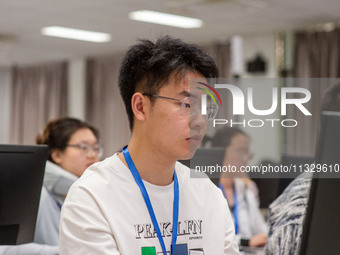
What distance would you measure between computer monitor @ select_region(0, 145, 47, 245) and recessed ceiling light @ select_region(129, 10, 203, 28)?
14.2 ft

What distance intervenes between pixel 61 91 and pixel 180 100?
8.54 meters

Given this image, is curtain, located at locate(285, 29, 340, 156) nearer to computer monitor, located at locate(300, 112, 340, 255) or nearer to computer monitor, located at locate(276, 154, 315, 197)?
computer monitor, located at locate(276, 154, 315, 197)

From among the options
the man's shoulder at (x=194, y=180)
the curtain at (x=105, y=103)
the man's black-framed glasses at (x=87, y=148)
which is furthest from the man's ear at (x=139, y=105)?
the curtain at (x=105, y=103)

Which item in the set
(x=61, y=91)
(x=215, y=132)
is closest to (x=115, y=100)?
(x=61, y=91)

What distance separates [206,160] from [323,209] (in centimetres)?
113

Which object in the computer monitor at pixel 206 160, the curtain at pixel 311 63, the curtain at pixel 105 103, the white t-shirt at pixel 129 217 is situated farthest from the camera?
the curtain at pixel 105 103

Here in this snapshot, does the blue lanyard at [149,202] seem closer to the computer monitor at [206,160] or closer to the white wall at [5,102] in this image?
the computer monitor at [206,160]

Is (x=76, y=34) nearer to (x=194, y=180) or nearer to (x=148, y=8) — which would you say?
(x=148, y=8)

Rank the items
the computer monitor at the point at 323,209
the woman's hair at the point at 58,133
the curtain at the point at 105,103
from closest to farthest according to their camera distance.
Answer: the computer monitor at the point at 323,209 → the woman's hair at the point at 58,133 → the curtain at the point at 105,103

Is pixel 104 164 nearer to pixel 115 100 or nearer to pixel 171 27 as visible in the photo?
pixel 171 27

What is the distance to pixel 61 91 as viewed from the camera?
969 centimetres

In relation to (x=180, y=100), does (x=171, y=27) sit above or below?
above

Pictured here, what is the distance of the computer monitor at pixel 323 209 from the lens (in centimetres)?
97

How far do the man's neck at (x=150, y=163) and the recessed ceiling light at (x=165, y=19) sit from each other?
4.56 m
